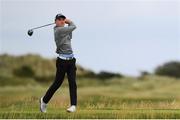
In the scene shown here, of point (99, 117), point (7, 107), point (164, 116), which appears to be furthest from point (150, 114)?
point (7, 107)

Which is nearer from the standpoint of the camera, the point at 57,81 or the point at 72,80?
the point at 72,80

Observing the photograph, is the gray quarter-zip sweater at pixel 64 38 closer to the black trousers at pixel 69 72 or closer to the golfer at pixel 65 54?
the golfer at pixel 65 54

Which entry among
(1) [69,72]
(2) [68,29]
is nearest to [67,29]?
(2) [68,29]

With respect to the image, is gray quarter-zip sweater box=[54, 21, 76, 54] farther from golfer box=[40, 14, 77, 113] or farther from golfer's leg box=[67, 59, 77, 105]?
golfer's leg box=[67, 59, 77, 105]

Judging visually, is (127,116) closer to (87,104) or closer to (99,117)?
(99,117)

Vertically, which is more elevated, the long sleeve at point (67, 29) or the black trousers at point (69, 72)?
the long sleeve at point (67, 29)

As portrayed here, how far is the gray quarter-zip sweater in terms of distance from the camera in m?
14.3

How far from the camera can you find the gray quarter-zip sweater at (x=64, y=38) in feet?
46.8

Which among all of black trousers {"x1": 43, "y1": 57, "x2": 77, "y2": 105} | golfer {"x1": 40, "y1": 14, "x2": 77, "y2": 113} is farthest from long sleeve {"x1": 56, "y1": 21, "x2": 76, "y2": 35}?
black trousers {"x1": 43, "y1": 57, "x2": 77, "y2": 105}

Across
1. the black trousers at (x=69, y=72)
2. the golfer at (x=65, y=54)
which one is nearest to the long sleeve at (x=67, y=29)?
the golfer at (x=65, y=54)

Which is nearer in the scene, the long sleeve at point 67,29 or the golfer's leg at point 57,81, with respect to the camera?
the long sleeve at point 67,29

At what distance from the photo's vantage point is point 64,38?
14.3 metres

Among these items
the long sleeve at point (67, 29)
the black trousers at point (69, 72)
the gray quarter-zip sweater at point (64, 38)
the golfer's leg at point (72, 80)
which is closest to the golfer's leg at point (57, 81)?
the black trousers at point (69, 72)

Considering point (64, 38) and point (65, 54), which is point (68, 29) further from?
point (65, 54)
